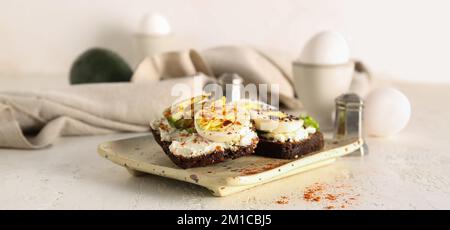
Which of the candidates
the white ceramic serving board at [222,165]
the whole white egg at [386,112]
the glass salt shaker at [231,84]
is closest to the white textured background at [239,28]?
the glass salt shaker at [231,84]

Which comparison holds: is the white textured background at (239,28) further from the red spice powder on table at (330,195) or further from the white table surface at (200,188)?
the red spice powder on table at (330,195)

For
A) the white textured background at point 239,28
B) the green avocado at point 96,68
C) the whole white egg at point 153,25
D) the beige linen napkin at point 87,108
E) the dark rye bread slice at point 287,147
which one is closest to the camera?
the dark rye bread slice at point 287,147

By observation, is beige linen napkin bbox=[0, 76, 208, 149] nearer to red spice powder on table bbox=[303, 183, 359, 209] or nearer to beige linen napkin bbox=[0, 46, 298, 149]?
beige linen napkin bbox=[0, 46, 298, 149]

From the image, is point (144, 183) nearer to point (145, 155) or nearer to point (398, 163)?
point (145, 155)

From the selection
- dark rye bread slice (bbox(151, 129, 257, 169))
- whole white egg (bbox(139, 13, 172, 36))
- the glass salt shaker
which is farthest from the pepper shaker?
whole white egg (bbox(139, 13, 172, 36))

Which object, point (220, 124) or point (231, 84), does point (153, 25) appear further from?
point (220, 124)

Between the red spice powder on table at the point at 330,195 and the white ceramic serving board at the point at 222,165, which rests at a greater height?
the white ceramic serving board at the point at 222,165
